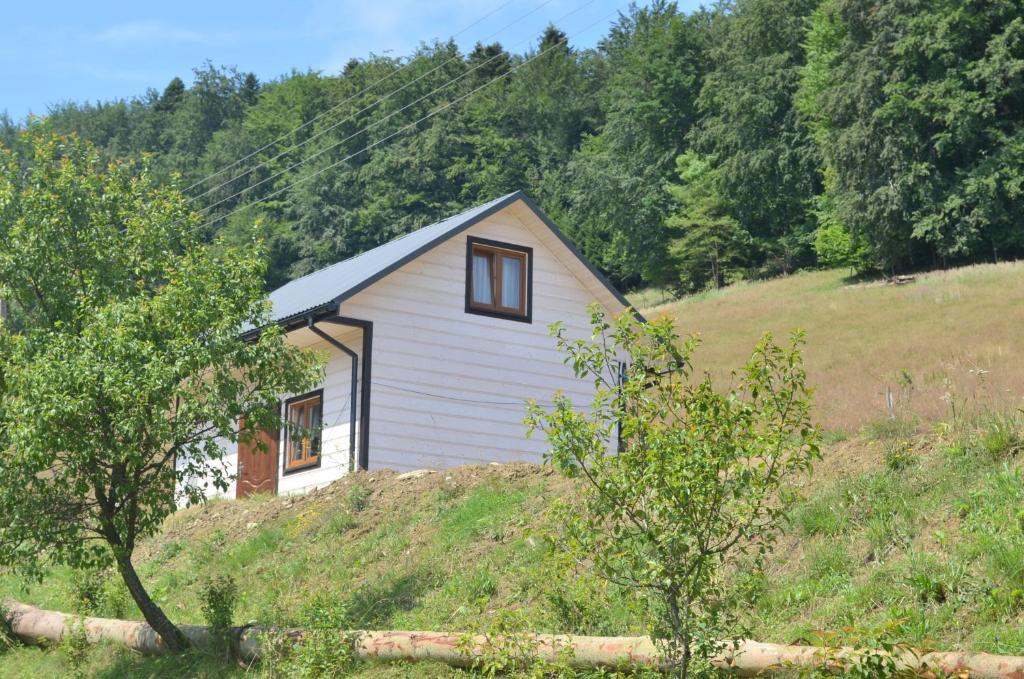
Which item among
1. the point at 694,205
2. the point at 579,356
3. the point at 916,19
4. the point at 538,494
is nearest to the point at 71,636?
the point at 538,494

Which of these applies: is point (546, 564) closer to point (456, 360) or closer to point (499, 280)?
point (456, 360)

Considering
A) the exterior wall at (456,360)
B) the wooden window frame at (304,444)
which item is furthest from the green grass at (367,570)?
the exterior wall at (456,360)

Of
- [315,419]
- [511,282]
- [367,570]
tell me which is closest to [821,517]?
[367,570]

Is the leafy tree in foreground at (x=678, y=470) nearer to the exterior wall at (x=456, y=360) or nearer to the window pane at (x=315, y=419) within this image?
the exterior wall at (x=456, y=360)

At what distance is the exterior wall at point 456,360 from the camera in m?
23.7

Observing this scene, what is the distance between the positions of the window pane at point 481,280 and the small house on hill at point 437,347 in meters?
0.03

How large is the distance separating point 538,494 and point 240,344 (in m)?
4.76

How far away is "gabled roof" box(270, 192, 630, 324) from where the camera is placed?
76.8 ft

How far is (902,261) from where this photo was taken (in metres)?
67.4

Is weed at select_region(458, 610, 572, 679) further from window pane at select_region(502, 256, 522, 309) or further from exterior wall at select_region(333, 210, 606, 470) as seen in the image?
window pane at select_region(502, 256, 522, 309)

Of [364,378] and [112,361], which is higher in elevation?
[112,361]

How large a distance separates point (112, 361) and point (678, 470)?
8041 millimetres

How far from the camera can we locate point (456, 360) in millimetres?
24719

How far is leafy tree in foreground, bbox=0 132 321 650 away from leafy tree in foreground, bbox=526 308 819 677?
22.0 feet
